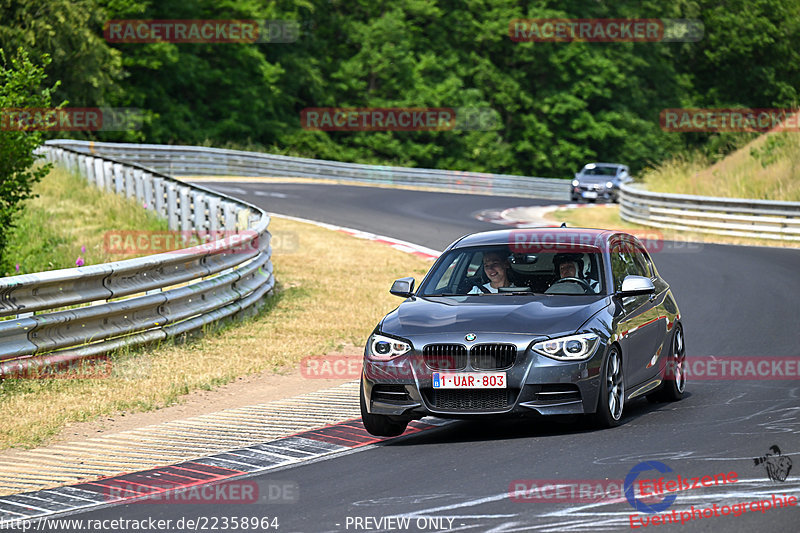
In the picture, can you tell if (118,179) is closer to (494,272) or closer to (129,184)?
(129,184)

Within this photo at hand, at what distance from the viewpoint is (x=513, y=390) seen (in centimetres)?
823

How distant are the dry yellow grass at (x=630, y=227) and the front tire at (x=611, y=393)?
59.5 ft

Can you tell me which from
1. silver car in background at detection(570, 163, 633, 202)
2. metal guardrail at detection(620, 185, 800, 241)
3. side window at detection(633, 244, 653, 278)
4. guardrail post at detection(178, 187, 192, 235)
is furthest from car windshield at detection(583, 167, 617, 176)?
side window at detection(633, 244, 653, 278)

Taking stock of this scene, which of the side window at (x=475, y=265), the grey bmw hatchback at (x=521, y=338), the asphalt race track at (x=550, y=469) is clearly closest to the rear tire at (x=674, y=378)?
the grey bmw hatchback at (x=521, y=338)

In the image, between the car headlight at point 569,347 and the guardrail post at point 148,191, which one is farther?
the guardrail post at point 148,191

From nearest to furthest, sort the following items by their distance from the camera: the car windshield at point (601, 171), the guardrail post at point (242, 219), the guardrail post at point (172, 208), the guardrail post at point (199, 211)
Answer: the guardrail post at point (242, 219)
the guardrail post at point (199, 211)
the guardrail post at point (172, 208)
the car windshield at point (601, 171)

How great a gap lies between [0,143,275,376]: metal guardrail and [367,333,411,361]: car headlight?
3476 millimetres

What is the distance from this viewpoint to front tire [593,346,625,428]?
27.8ft

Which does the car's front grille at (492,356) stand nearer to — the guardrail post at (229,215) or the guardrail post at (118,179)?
the guardrail post at (229,215)

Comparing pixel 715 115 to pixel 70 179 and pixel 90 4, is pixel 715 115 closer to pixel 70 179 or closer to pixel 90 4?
pixel 90 4

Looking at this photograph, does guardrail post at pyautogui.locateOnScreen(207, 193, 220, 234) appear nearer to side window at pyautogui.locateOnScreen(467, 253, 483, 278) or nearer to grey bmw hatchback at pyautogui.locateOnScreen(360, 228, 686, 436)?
grey bmw hatchback at pyautogui.locateOnScreen(360, 228, 686, 436)

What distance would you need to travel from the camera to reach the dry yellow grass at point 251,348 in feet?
32.4

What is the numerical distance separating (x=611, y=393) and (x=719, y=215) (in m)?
20.6

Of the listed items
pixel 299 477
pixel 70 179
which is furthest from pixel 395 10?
pixel 299 477
